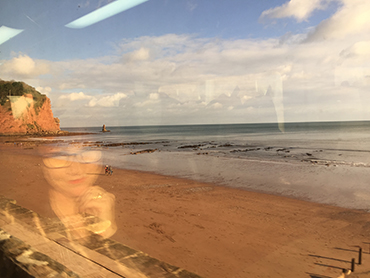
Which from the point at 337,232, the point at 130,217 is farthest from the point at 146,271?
the point at 337,232

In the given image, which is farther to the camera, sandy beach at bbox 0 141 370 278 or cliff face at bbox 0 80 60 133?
cliff face at bbox 0 80 60 133

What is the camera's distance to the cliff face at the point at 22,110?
80938 mm

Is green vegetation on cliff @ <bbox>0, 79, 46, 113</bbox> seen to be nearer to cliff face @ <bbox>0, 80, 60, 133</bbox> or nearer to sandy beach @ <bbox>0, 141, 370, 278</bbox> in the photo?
cliff face @ <bbox>0, 80, 60, 133</bbox>

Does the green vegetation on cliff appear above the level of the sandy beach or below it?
above

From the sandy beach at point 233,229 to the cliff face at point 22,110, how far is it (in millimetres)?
82333

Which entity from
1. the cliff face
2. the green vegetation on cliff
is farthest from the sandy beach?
the green vegetation on cliff

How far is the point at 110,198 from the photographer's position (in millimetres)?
12391

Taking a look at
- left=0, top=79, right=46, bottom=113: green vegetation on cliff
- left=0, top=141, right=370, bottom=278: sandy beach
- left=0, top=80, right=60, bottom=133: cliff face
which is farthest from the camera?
left=0, top=79, right=46, bottom=113: green vegetation on cliff

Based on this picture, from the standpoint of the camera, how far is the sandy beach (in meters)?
6.65

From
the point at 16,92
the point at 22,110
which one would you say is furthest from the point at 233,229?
the point at 16,92

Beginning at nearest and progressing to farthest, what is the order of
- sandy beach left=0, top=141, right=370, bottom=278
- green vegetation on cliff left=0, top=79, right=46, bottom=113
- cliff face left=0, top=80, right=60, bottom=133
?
1. sandy beach left=0, top=141, right=370, bottom=278
2. cliff face left=0, top=80, right=60, bottom=133
3. green vegetation on cliff left=0, top=79, right=46, bottom=113

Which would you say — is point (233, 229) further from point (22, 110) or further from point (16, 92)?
point (16, 92)

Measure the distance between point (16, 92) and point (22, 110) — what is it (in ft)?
24.8

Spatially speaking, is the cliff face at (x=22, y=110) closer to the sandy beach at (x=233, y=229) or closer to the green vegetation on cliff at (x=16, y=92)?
the green vegetation on cliff at (x=16, y=92)
